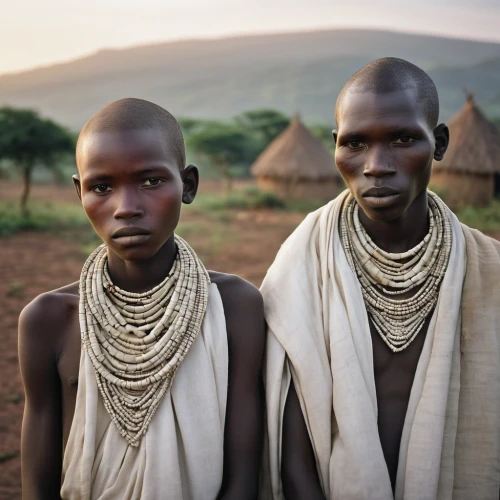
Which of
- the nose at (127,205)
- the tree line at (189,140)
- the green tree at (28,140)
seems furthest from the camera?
the tree line at (189,140)

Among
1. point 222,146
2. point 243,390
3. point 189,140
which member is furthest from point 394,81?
point 189,140

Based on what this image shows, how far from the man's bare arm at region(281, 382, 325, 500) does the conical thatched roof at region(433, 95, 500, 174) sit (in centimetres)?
1401

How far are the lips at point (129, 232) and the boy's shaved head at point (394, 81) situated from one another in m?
0.86

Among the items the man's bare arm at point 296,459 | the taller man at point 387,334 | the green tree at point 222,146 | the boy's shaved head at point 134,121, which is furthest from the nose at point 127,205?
the green tree at point 222,146

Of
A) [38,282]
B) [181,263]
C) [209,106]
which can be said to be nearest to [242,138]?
[38,282]

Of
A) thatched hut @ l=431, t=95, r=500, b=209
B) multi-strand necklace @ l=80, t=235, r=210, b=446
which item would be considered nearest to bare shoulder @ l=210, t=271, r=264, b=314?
multi-strand necklace @ l=80, t=235, r=210, b=446

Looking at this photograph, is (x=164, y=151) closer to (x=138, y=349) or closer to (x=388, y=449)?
(x=138, y=349)

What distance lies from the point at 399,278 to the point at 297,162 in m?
16.2

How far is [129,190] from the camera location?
203 centimetres

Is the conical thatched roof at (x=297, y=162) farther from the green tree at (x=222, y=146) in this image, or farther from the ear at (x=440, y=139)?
the ear at (x=440, y=139)

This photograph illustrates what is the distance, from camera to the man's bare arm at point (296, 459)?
2209 millimetres

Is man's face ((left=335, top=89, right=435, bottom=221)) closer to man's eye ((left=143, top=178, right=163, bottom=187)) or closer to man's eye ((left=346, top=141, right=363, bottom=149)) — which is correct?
man's eye ((left=346, top=141, right=363, bottom=149))

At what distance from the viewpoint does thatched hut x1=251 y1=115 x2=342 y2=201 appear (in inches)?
719

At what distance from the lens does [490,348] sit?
89.7 inches
